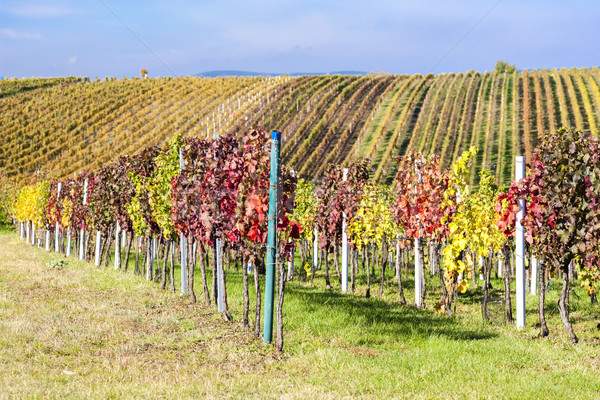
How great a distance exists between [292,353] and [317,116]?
2151 inches

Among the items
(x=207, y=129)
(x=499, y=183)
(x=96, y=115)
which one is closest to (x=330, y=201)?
(x=499, y=183)

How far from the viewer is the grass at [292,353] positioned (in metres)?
6.42

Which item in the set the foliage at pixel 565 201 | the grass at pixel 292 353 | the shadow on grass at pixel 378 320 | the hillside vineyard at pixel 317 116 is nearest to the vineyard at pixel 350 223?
the foliage at pixel 565 201

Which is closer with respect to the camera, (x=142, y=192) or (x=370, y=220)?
(x=370, y=220)

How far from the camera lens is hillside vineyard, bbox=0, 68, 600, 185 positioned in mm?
49250

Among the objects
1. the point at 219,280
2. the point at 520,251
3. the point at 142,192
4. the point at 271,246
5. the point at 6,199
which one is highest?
the point at 142,192

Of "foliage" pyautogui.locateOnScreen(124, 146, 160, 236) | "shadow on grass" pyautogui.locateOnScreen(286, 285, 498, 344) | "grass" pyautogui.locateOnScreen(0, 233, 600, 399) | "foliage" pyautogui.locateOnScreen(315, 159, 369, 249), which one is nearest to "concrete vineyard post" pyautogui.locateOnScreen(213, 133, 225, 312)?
"grass" pyautogui.locateOnScreen(0, 233, 600, 399)

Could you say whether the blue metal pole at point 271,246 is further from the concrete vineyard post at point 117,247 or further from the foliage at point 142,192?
the concrete vineyard post at point 117,247

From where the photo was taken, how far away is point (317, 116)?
61.6 metres

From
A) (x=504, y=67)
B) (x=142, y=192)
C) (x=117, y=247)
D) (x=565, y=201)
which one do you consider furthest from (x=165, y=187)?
(x=504, y=67)

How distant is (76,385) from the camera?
6520mm

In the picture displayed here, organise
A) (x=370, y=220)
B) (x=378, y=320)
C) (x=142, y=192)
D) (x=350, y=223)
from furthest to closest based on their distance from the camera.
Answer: (x=142, y=192), (x=350, y=223), (x=370, y=220), (x=378, y=320)

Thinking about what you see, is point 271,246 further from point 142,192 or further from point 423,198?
point 142,192

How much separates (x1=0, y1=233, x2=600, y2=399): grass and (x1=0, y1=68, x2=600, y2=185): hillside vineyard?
105 ft
